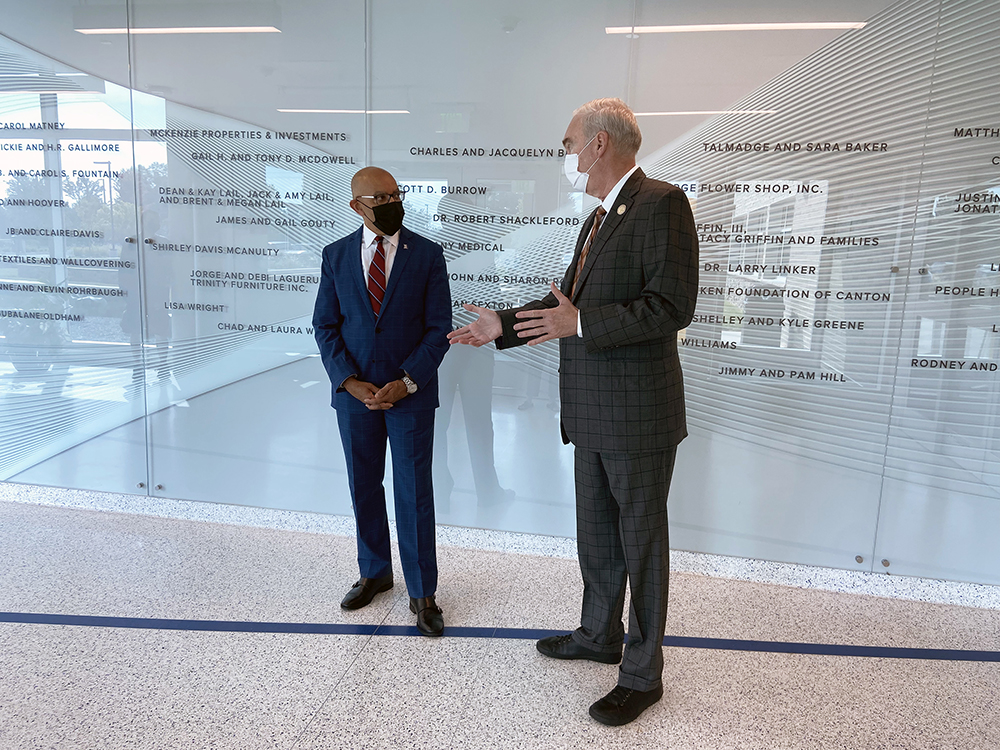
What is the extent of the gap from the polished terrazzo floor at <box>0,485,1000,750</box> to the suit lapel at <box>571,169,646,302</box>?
1411 mm

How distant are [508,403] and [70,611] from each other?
6.86ft

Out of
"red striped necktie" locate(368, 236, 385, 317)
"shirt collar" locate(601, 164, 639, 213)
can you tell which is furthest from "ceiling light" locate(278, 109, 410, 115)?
"shirt collar" locate(601, 164, 639, 213)

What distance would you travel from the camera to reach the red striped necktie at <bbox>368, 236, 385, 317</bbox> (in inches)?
107

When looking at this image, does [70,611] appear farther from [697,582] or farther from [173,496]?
[697,582]

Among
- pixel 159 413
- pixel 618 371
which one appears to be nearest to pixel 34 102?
pixel 159 413

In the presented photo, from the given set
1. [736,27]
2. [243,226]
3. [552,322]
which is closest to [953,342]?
[736,27]

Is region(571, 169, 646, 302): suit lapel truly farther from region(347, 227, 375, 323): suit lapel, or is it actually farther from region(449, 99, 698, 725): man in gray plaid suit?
region(347, 227, 375, 323): suit lapel

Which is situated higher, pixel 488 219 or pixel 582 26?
pixel 582 26

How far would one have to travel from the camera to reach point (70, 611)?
2838mm

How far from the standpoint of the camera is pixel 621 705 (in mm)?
2209

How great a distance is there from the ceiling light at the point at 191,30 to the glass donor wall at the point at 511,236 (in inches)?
0.7

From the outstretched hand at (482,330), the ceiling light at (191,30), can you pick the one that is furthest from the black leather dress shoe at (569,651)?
the ceiling light at (191,30)

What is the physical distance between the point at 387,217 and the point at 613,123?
97cm

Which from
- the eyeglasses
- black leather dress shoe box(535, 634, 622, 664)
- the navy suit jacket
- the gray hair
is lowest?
black leather dress shoe box(535, 634, 622, 664)
